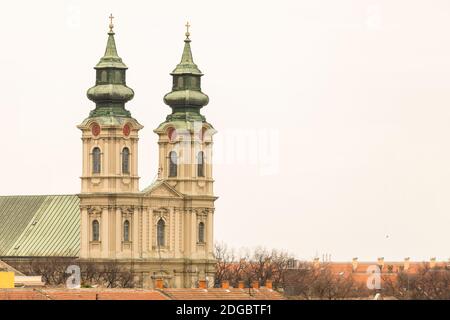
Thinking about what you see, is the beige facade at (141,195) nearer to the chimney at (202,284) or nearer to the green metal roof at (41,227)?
the chimney at (202,284)

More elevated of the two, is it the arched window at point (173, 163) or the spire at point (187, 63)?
the spire at point (187, 63)

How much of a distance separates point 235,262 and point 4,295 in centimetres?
6229

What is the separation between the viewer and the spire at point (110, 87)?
122562 mm

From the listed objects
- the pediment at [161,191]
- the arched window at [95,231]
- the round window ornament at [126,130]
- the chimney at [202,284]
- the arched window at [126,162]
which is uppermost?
the round window ornament at [126,130]

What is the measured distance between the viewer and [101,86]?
12419 centimetres

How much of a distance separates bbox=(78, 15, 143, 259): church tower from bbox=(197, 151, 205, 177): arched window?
4098mm

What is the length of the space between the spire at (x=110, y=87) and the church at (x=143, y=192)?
5 cm

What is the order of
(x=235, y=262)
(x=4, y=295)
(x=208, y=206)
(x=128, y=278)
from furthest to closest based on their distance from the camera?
(x=235, y=262) → (x=208, y=206) → (x=128, y=278) → (x=4, y=295)

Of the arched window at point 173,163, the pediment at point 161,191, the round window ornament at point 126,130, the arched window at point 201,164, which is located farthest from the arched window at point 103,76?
the arched window at point 201,164

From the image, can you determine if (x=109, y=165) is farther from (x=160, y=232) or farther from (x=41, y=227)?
(x=41, y=227)
